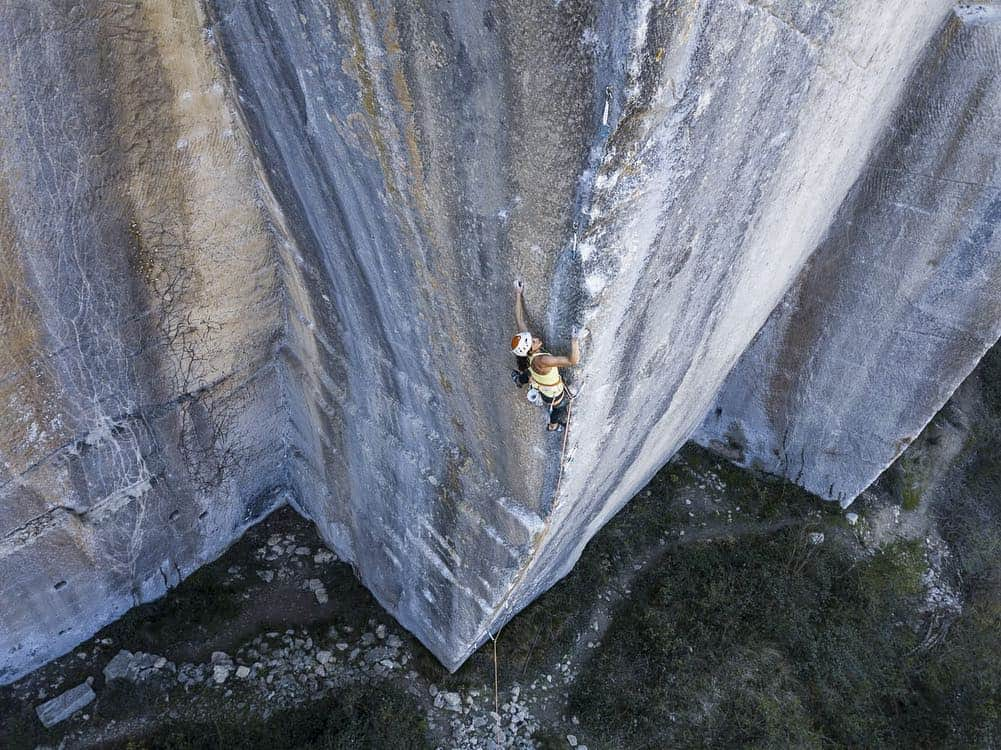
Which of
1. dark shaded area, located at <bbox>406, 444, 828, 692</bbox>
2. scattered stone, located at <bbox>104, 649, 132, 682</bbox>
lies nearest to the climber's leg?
dark shaded area, located at <bbox>406, 444, 828, 692</bbox>

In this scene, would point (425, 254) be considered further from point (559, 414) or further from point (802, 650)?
point (802, 650)

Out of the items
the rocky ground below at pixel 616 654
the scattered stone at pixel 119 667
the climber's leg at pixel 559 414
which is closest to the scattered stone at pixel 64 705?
the rocky ground below at pixel 616 654

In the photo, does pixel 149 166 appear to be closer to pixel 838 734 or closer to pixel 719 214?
pixel 719 214

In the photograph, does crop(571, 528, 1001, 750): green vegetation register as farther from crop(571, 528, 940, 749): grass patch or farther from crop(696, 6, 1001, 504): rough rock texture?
crop(696, 6, 1001, 504): rough rock texture

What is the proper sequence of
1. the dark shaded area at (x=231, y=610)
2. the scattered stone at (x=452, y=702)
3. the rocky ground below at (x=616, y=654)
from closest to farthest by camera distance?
the rocky ground below at (x=616, y=654) → the scattered stone at (x=452, y=702) → the dark shaded area at (x=231, y=610)

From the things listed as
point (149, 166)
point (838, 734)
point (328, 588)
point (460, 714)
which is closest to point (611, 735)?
point (460, 714)

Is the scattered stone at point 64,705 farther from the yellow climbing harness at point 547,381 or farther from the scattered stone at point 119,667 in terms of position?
the yellow climbing harness at point 547,381
